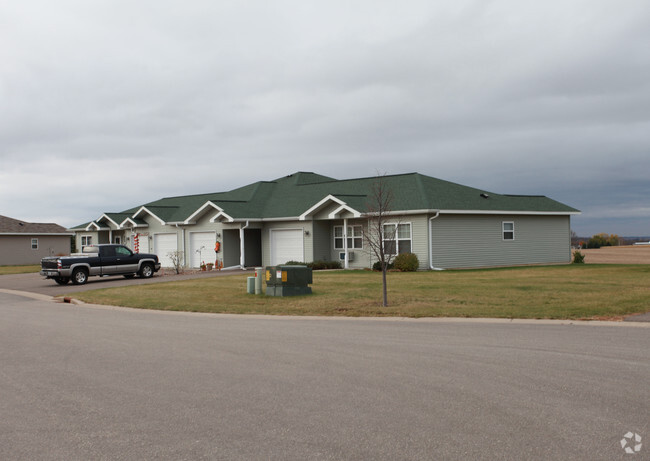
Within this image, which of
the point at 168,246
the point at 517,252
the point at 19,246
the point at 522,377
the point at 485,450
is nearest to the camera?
the point at 485,450

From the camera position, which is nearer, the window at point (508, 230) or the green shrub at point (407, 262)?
the green shrub at point (407, 262)

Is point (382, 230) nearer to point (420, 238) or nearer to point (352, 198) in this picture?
point (420, 238)

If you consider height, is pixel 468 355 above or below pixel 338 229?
below

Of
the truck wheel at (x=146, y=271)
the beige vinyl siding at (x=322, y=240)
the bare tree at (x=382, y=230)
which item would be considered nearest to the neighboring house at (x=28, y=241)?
the truck wheel at (x=146, y=271)

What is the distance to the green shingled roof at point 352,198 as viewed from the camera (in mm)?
32812

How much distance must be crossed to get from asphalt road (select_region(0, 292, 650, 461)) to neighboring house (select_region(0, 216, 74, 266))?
48.9 m

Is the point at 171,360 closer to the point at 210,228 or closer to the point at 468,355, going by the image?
the point at 468,355

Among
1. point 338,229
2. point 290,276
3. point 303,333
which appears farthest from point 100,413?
point 338,229

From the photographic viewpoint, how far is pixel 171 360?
972 cm

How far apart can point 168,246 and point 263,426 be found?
126ft

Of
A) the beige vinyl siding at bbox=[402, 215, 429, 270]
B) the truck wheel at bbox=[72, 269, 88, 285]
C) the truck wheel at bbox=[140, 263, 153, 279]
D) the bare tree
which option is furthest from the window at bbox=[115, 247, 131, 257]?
the beige vinyl siding at bbox=[402, 215, 429, 270]

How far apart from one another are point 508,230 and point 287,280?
18184 millimetres

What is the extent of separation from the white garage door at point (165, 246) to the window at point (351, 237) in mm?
12719

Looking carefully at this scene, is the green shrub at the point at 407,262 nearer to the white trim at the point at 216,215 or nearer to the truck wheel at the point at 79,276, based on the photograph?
the white trim at the point at 216,215
